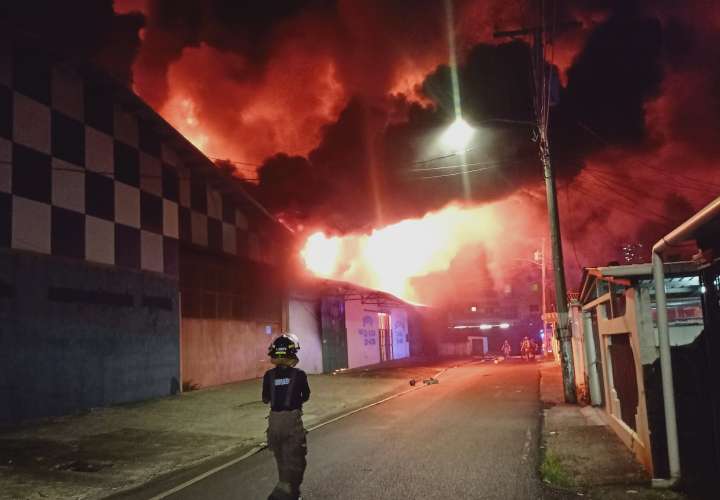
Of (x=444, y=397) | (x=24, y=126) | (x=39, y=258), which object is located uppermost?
(x=24, y=126)

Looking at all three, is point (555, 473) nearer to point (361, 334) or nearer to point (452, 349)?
point (361, 334)

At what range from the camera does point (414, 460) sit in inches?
292

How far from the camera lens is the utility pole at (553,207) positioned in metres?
13.3

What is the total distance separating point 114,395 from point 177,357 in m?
2.59

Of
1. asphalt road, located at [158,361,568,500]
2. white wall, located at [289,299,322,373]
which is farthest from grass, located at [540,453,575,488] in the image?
white wall, located at [289,299,322,373]

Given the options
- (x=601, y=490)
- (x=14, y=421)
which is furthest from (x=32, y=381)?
(x=601, y=490)

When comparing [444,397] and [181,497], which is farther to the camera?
[444,397]

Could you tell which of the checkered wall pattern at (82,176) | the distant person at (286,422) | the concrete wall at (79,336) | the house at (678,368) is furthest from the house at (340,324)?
the house at (678,368)

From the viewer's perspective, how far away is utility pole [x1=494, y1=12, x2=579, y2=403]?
1332 cm

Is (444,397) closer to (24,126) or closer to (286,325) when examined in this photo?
(286,325)

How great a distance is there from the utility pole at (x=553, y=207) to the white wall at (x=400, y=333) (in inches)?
939

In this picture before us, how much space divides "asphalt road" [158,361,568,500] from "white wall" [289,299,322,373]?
11.7m

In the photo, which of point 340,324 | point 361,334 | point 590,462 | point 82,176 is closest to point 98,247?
point 82,176

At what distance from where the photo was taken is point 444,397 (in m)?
15.0
